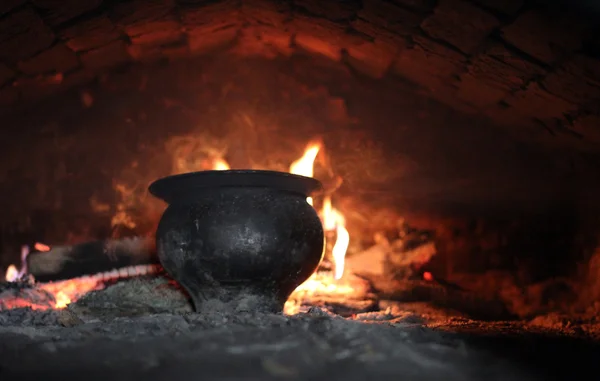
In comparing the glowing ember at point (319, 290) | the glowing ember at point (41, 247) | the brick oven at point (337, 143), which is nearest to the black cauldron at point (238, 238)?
the brick oven at point (337, 143)

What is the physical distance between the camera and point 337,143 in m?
3.46

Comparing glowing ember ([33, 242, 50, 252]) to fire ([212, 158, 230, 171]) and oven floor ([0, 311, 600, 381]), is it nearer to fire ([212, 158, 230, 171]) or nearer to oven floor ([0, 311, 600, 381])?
fire ([212, 158, 230, 171])

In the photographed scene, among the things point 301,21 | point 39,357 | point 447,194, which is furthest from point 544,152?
point 39,357

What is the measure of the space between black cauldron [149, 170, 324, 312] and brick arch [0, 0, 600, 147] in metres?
1.01

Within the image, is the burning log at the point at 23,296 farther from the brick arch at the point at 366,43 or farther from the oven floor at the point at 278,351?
the brick arch at the point at 366,43

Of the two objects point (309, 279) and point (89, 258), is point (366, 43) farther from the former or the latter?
point (89, 258)

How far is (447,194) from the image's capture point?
326 centimetres

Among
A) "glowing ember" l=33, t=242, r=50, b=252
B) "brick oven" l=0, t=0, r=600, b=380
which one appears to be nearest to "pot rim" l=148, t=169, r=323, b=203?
"brick oven" l=0, t=0, r=600, b=380

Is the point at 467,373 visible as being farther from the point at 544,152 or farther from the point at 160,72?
the point at 160,72

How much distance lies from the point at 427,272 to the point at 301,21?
5.58 feet

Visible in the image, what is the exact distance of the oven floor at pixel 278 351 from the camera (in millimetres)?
1332

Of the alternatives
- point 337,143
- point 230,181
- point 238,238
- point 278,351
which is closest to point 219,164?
point 337,143

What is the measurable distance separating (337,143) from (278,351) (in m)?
2.12

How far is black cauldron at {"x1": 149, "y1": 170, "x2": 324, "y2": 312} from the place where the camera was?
2252 mm
